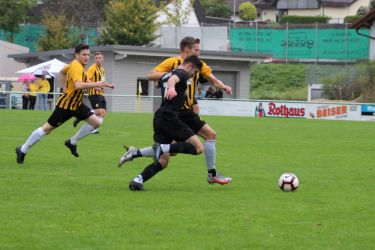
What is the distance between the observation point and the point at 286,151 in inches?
753

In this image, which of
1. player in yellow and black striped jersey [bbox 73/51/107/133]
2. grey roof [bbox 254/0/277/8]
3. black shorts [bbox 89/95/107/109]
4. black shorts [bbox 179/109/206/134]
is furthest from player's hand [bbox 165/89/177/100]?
grey roof [bbox 254/0/277/8]

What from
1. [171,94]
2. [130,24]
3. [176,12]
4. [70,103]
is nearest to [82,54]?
[70,103]

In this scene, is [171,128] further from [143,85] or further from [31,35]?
[31,35]

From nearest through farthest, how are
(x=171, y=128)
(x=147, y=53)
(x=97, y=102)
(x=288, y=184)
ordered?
(x=171, y=128) < (x=288, y=184) < (x=97, y=102) < (x=147, y=53)

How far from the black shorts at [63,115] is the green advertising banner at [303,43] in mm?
40250

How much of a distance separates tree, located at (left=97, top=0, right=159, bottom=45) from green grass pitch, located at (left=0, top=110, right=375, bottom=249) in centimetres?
4492

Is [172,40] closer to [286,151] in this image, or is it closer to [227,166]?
[286,151]

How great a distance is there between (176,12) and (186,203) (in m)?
60.2

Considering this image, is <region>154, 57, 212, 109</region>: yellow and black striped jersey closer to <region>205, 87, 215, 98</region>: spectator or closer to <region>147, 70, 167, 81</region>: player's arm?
<region>147, 70, 167, 81</region>: player's arm

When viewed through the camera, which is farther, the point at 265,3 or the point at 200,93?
the point at 265,3

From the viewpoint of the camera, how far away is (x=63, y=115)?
14.6 meters

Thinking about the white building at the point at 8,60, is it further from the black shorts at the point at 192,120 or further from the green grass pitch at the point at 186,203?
the black shorts at the point at 192,120

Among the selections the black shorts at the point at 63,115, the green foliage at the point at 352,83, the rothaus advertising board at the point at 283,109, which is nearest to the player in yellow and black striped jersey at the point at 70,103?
the black shorts at the point at 63,115

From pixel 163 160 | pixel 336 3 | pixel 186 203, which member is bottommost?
pixel 186 203
